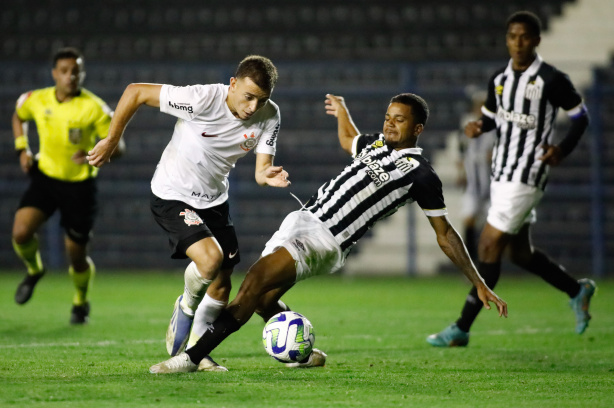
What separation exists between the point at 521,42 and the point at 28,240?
4213 mm

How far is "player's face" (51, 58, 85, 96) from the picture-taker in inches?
313

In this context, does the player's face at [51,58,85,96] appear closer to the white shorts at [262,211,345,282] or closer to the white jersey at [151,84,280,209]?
the white jersey at [151,84,280,209]

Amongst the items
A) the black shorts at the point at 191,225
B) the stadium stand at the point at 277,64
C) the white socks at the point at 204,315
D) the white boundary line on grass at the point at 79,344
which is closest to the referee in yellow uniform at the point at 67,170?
the white boundary line on grass at the point at 79,344

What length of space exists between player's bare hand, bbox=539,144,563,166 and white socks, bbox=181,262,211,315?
2.79 meters

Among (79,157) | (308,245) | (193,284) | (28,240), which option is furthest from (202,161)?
(28,240)

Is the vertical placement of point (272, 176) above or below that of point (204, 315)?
above

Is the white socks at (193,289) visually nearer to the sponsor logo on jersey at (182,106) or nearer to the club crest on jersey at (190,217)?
the club crest on jersey at (190,217)

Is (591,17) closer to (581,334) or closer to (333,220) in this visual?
(581,334)

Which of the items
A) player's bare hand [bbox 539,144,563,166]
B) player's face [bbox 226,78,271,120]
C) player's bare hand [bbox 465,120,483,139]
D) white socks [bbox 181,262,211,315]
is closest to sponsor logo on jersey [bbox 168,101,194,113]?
player's face [bbox 226,78,271,120]

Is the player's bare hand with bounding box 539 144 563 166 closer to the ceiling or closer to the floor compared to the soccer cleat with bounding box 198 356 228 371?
closer to the ceiling

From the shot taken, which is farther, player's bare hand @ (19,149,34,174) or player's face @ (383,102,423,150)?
player's bare hand @ (19,149,34,174)

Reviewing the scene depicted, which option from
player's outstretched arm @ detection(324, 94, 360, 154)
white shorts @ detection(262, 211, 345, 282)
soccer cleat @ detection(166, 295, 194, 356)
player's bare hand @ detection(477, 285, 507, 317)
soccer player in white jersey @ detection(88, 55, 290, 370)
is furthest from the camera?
player's outstretched arm @ detection(324, 94, 360, 154)

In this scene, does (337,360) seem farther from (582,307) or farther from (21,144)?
(21,144)

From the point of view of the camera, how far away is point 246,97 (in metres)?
5.43
